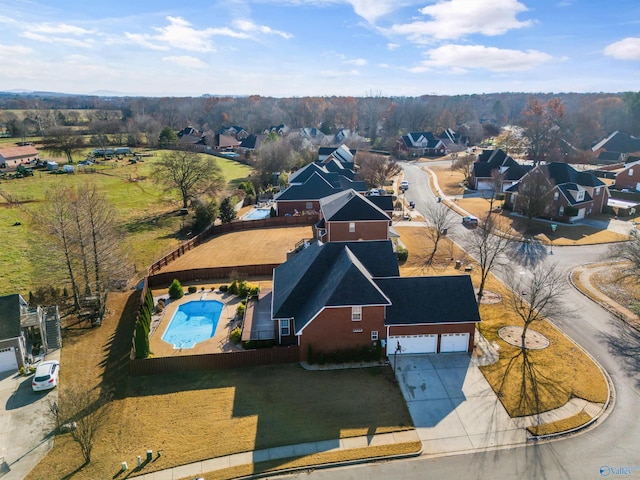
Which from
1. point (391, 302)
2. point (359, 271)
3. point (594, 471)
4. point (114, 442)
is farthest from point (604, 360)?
point (114, 442)

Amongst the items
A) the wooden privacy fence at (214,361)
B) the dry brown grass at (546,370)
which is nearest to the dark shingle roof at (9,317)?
the wooden privacy fence at (214,361)

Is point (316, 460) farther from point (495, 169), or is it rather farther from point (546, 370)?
point (495, 169)

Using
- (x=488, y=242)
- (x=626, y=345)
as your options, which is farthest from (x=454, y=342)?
(x=488, y=242)

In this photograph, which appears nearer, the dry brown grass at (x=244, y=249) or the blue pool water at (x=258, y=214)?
the dry brown grass at (x=244, y=249)

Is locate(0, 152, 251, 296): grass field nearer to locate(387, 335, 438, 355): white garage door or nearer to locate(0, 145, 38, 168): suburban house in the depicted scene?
locate(0, 145, 38, 168): suburban house

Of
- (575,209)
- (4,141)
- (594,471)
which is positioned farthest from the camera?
(4,141)

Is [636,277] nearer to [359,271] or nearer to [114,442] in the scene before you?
[359,271]

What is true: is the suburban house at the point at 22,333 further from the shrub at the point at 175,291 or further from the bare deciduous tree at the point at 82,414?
the shrub at the point at 175,291
